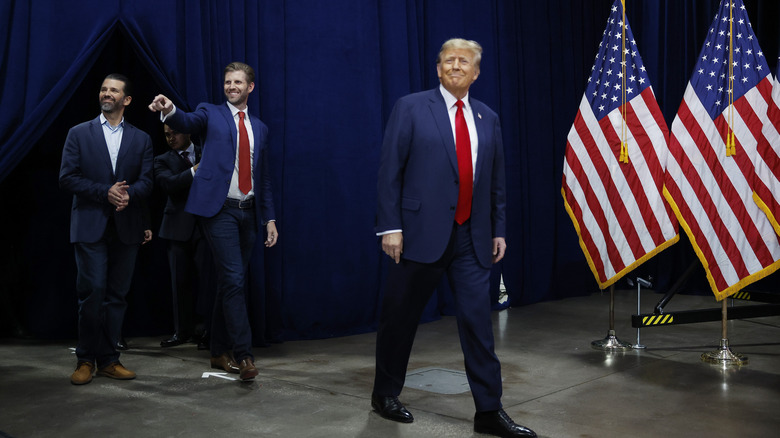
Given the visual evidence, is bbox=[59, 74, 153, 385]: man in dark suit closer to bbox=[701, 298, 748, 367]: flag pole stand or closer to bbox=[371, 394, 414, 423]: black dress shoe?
bbox=[371, 394, 414, 423]: black dress shoe

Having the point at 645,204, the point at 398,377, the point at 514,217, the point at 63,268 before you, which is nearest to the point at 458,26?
the point at 514,217

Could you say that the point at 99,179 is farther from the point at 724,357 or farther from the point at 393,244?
the point at 724,357

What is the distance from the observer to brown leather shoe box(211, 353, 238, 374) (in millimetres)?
4219

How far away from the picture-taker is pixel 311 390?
12.8 feet

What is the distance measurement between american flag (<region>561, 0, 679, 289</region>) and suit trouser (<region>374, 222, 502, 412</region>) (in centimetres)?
208

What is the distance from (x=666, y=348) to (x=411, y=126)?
2639 millimetres

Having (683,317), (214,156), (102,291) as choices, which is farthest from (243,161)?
(683,317)

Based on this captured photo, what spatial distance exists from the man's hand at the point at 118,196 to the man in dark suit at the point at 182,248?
1037 mm

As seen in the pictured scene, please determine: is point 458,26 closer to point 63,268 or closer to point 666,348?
point 666,348

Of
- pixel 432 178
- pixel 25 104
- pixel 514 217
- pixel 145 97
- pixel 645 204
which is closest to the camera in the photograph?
pixel 432 178

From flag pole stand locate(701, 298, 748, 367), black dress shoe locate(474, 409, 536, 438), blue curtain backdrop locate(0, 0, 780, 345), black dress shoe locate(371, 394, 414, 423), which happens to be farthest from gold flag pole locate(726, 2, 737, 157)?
black dress shoe locate(371, 394, 414, 423)

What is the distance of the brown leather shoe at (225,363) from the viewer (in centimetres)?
422

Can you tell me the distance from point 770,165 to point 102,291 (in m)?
3.64

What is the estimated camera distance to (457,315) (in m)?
3.18
